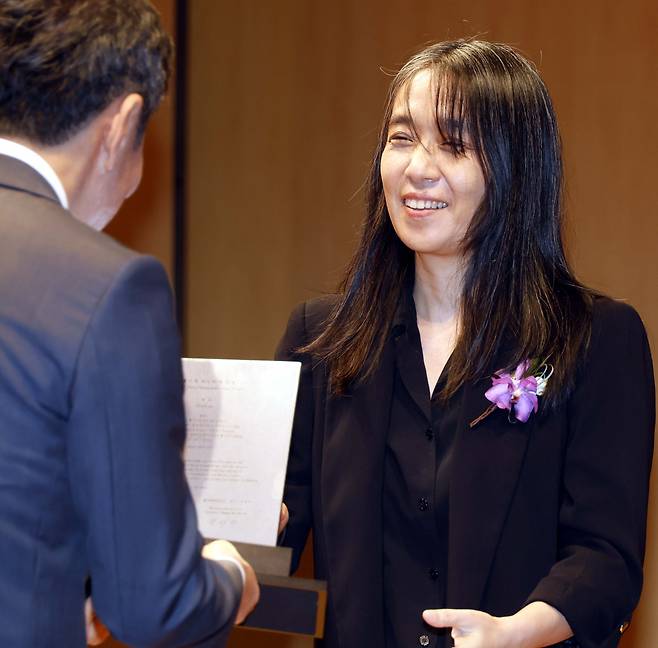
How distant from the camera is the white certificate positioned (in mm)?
1652

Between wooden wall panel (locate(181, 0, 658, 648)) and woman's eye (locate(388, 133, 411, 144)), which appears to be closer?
woman's eye (locate(388, 133, 411, 144))

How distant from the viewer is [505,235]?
202 cm

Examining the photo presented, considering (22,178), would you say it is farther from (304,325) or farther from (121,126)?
(304,325)

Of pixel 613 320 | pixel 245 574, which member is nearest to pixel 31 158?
pixel 245 574

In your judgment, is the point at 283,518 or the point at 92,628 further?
the point at 283,518

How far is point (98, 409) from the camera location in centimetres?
116

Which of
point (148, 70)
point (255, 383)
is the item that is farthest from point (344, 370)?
point (148, 70)

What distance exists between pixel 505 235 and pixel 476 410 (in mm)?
342

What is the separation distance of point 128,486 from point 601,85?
2.45 m

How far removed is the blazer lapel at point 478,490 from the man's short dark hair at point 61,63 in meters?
0.94

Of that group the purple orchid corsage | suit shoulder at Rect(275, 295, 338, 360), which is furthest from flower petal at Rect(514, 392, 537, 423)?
suit shoulder at Rect(275, 295, 338, 360)

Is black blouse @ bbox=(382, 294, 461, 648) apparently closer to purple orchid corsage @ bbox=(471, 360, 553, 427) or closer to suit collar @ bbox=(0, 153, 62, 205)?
purple orchid corsage @ bbox=(471, 360, 553, 427)

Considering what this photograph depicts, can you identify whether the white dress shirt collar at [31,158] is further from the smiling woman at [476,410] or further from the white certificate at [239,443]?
the smiling woman at [476,410]

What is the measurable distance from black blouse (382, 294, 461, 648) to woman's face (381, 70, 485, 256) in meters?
0.27
